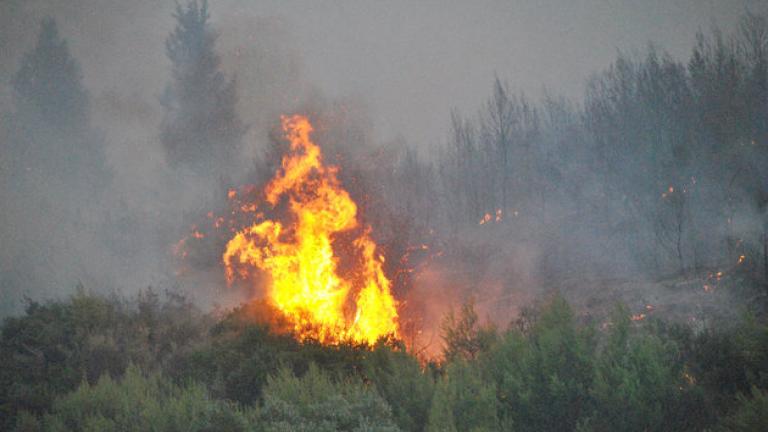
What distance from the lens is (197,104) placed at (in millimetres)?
30562

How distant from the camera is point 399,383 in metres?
6.93

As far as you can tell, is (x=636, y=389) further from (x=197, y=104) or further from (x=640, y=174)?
(x=197, y=104)

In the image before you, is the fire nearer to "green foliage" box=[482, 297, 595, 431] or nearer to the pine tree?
"green foliage" box=[482, 297, 595, 431]

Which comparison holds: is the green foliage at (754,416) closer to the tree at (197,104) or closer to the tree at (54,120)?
the tree at (197,104)

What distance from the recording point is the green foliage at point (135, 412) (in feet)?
17.9

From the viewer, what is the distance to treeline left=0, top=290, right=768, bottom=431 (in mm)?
5852

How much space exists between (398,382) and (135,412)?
3109 mm

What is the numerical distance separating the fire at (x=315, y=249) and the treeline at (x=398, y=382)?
330cm

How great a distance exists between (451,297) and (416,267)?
2190mm

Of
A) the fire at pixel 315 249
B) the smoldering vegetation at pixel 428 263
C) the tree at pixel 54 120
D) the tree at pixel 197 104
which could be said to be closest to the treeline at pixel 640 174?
the smoldering vegetation at pixel 428 263

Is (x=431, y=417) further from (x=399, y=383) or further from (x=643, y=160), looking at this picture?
(x=643, y=160)

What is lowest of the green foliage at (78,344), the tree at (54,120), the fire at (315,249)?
the green foliage at (78,344)

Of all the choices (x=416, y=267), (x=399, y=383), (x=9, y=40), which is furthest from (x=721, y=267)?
(x=9, y=40)

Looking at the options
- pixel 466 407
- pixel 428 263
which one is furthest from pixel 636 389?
pixel 428 263
